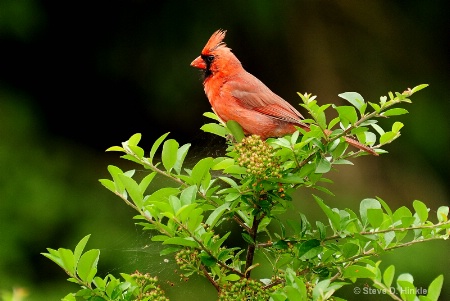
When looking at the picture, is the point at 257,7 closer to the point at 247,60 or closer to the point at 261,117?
the point at 247,60

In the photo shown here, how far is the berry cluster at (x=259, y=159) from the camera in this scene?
63.3 inches

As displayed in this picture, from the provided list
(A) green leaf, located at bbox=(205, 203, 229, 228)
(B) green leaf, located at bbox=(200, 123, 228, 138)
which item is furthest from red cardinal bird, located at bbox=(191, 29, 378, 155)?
(A) green leaf, located at bbox=(205, 203, 229, 228)

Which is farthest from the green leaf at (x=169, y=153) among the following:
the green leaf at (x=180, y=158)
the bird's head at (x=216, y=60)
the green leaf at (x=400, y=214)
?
the bird's head at (x=216, y=60)

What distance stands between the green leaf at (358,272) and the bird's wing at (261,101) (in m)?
0.69

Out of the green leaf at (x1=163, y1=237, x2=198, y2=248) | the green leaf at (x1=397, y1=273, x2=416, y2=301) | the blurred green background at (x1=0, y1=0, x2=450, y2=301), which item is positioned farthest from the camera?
the blurred green background at (x1=0, y1=0, x2=450, y2=301)

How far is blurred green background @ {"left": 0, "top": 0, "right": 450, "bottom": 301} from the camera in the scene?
404 centimetres

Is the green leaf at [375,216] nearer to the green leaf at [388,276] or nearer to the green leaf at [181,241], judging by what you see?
the green leaf at [388,276]

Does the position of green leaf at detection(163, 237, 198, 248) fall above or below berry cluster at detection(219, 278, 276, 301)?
above

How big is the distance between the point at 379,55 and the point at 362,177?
0.78 m

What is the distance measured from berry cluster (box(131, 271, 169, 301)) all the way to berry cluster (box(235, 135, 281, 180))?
317 millimetres

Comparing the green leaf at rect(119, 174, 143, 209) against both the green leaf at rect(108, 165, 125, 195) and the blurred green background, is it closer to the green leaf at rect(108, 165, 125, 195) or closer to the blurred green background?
the green leaf at rect(108, 165, 125, 195)

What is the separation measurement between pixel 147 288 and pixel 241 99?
84cm

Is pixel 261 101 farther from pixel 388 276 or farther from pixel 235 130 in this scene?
pixel 388 276

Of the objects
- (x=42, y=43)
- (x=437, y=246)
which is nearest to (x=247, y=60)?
(x=42, y=43)
